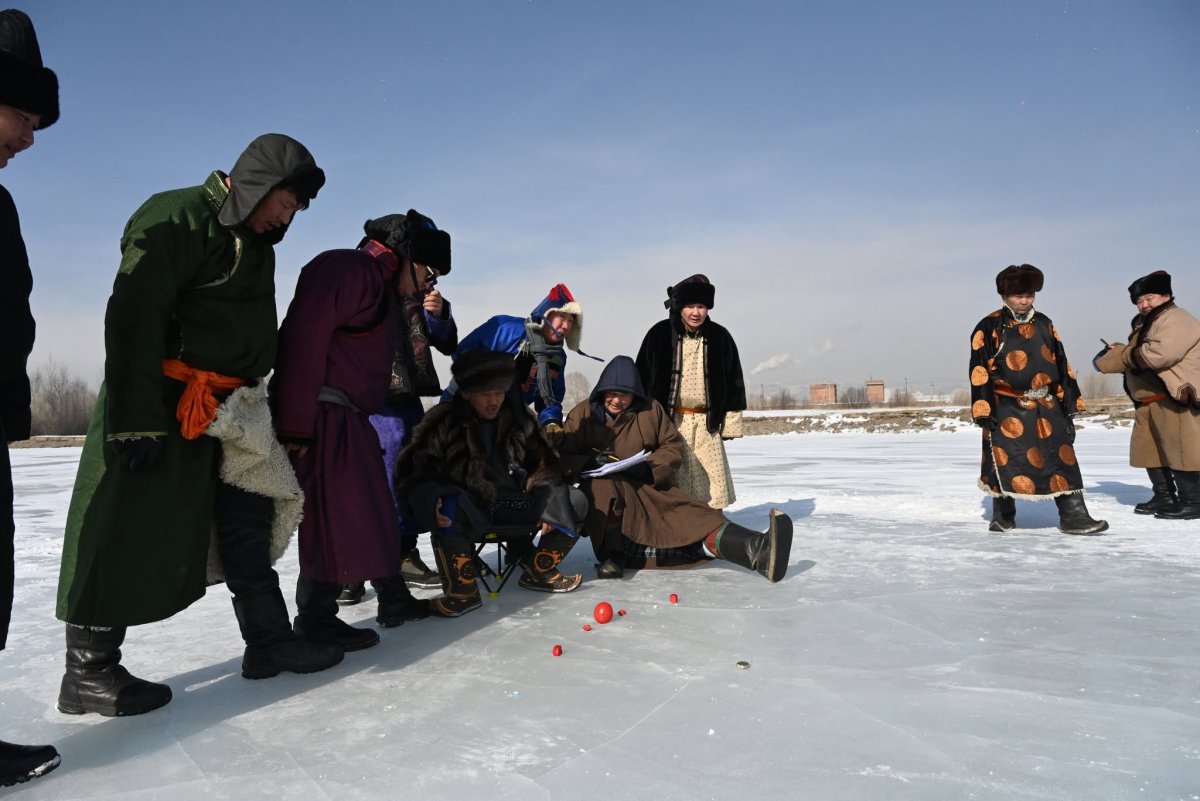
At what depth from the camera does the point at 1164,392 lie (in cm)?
528

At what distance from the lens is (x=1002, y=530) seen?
4746mm

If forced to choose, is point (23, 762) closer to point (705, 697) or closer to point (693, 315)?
point (705, 697)

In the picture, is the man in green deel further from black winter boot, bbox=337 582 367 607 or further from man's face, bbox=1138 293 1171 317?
man's face, bbox=1138 293 1171 317

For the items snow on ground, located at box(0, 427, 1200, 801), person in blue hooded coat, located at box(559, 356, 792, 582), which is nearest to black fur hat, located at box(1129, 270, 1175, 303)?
snow on ground, located at box(0, 427, 1200, 801)

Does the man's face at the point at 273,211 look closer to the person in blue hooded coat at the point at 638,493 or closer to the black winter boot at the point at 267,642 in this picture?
the black winter boot at the point at 267,642

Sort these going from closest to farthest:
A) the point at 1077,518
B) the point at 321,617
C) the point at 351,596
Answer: the point at 321,617, the point at 351,596, the point at 1077,518

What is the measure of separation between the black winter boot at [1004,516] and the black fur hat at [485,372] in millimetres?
3275

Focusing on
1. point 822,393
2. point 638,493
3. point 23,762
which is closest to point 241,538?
point 23,762

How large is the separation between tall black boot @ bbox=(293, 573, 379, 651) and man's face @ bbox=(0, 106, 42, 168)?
4.86 feet

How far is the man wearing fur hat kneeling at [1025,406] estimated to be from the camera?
4672mm

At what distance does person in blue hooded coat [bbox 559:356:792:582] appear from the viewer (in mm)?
3508

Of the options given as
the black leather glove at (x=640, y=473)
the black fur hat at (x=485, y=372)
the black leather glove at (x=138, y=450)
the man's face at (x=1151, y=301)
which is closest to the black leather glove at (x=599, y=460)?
the black leather glove at (x=640, y=473)

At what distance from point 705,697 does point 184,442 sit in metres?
1.60

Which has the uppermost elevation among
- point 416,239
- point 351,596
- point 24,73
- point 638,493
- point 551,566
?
point 24,73
